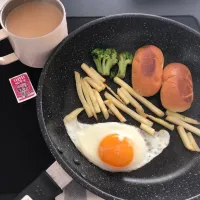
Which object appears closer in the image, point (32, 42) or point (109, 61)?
point (32, 42)

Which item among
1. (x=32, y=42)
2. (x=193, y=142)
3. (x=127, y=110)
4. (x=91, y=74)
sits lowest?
(x=193, y=142)

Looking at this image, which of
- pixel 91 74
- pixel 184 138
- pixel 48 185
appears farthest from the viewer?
pixel 91 74

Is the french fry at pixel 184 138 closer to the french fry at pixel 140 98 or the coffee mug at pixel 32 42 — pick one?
the french fry at pixel 140 98

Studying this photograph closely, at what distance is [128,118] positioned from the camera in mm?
1239

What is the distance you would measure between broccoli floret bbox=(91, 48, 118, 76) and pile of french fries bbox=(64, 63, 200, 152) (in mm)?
32

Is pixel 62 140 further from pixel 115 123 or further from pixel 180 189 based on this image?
pixel 180 189

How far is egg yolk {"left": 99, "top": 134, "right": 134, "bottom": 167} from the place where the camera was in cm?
110

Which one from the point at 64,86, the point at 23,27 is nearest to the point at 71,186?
the point at 64,86

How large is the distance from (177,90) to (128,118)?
0.22 m

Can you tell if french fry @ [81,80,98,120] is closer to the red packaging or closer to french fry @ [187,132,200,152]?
the red packaging

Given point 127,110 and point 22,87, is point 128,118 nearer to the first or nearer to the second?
point 127,110

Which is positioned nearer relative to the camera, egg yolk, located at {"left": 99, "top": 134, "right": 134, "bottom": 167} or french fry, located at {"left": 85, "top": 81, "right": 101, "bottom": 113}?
egg yolk, located at {"left": 99, "top": 134, "right": 134, "bottom": 167}

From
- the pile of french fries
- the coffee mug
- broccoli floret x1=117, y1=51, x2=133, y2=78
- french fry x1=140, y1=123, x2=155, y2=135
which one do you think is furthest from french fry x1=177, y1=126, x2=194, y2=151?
the coffee mug

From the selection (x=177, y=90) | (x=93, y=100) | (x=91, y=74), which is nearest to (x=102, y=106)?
(x=93, y=100)
